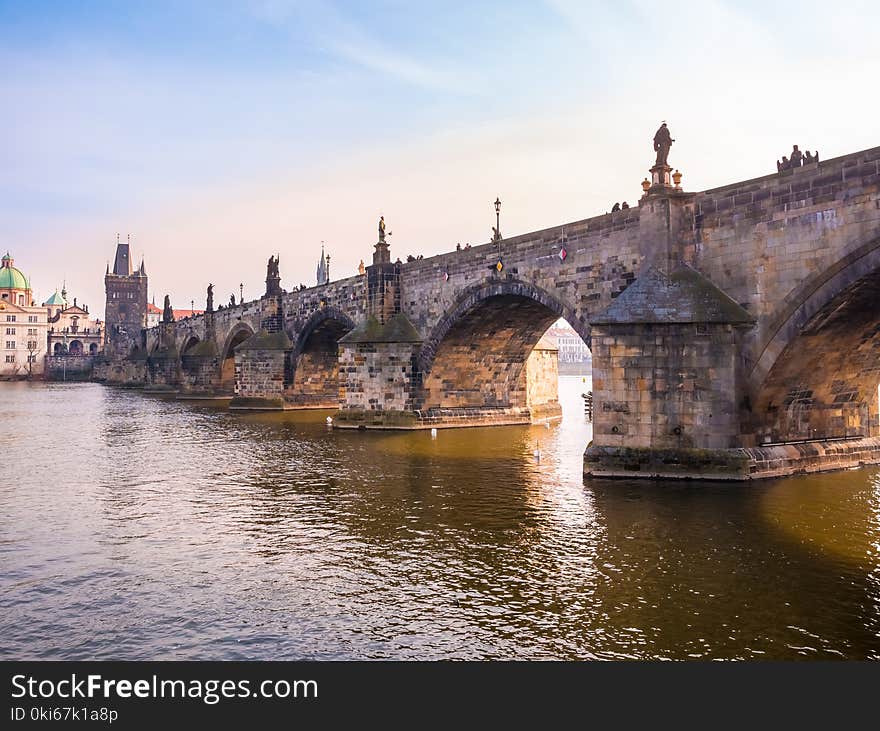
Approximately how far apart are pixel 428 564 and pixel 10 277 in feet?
594

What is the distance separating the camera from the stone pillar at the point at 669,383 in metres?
18.7

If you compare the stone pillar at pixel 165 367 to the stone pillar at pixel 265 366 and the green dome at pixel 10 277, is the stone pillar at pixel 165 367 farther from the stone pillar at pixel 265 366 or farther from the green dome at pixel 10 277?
the green dome at pixel 10 277

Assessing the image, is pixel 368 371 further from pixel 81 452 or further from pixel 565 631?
pixel 565 631

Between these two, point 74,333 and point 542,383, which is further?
point 74,333

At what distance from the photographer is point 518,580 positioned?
10883 mm

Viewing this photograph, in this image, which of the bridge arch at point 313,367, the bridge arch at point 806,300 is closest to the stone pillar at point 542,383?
the bridge arch at point 313,367

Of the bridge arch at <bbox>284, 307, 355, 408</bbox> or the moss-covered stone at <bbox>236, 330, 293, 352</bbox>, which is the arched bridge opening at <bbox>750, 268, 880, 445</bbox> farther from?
the moss-covered stone at <bbox>236, 330, 293, 352</bbox>

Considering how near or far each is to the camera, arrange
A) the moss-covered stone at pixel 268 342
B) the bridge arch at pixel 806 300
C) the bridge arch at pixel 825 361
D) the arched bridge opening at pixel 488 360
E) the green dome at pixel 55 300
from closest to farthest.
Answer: the bridge arch at pixel 806 300 < the bridge arch at pixel 825 361 < the arched bridge opening at pixel 488 360 < the moss-covered stone at pixel 268 342 < the green dome at pixel 55 300

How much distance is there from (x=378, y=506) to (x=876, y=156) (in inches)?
533

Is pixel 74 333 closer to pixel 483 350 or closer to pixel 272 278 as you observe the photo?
pixel 272 278

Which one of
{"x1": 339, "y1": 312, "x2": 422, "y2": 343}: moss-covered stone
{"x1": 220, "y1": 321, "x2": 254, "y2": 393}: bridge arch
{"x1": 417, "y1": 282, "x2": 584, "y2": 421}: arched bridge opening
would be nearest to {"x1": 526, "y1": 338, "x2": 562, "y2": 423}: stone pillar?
{"x1": 417, "y1": 282, "x2": 584, "y2": 421}: arched bridge opening

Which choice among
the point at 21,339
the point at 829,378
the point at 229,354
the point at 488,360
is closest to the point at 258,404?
the point at 229,354

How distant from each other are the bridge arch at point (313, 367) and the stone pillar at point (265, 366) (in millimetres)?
659

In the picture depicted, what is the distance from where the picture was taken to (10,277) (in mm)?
163250
